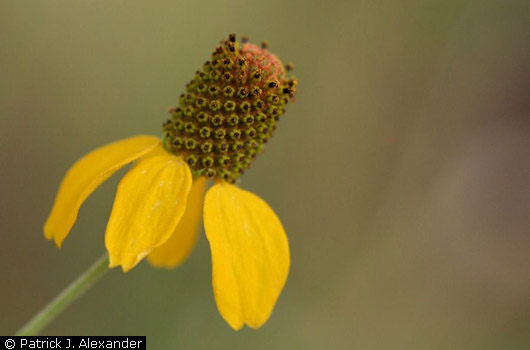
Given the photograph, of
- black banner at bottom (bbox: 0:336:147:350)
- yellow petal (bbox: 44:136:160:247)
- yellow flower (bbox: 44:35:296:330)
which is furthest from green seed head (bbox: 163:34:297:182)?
black banner at bottom (bbox: 0:336:147:350)

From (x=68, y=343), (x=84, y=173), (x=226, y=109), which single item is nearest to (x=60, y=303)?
(x=84, y=173)

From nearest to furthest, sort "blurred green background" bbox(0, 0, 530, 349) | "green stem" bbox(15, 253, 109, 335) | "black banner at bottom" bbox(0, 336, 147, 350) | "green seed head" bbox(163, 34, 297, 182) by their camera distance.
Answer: "green stem" bbox(15, 253, 109, 335) < "black banner at bottom" bbox(0, 336, 147, 350) < "green seed head" bbox(163, 34, 297, 182) < "blurred green background" bbox(0, 0, 530, 349)

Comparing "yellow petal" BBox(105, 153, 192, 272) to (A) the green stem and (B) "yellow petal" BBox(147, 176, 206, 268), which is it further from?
(B) "yellow petal" BBox(147, 176, 206, 268)

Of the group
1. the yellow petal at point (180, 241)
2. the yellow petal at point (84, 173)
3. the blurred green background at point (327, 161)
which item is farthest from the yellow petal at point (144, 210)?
the blurred green background at point (327, 161)

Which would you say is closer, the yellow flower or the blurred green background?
the yellow flower

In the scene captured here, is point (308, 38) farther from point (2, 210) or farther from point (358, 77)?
point (2, 210)

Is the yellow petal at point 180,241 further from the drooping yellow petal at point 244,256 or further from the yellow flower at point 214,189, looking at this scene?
the drooping yellow petal at point 244,256

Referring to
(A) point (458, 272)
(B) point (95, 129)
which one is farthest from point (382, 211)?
(B) point (95, 129)
